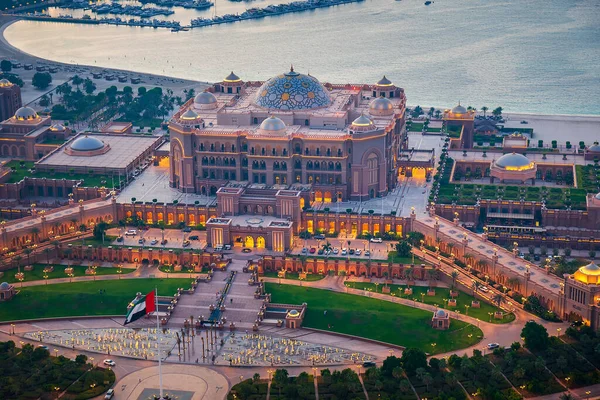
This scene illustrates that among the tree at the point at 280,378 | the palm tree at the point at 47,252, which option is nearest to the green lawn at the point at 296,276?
the tree at the point at 280,378

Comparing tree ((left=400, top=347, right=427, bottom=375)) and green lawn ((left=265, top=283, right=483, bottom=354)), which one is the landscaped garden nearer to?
green lawn ((left=265, top=283, right=483, bottom=354))

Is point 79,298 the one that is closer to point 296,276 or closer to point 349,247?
point 296,276

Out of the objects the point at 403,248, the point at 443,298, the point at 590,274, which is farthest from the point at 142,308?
the point at 590,274

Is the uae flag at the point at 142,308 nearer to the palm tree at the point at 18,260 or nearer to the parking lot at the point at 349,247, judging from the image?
the palm tree at the point at 18,260

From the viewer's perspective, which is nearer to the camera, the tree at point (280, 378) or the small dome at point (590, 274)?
the tree at point (280, 378)

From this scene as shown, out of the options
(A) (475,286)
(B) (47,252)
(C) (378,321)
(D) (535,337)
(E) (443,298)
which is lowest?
(C) (378,321)

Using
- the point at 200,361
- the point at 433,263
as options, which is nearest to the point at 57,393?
the point at 200,361

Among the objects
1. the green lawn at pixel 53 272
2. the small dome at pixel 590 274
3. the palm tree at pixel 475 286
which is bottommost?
the green lawn at pixel 53 272
